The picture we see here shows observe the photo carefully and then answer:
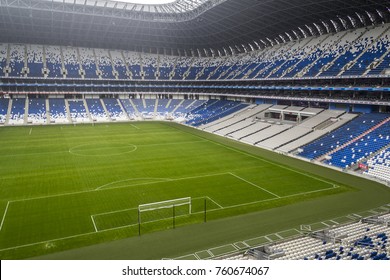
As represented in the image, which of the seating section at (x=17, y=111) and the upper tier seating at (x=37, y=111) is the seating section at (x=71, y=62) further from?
the seating section at (x=17, y=111)

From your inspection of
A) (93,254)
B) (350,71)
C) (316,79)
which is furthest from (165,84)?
(93,254)

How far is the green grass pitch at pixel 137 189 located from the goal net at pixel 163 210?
162 millimetres

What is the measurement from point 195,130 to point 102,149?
25752 mm

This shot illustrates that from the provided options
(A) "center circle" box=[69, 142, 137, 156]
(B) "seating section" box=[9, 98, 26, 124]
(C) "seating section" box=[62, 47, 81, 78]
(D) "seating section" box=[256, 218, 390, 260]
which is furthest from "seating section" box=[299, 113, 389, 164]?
(C) "seating section" box=[62, 47, 81, 78]

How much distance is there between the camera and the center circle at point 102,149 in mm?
43438

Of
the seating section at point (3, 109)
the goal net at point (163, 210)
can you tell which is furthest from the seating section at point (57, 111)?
the goal net at point (163, 210)

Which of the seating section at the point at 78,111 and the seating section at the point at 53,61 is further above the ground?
the seating section at the point at 53,61

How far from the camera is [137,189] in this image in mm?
29359

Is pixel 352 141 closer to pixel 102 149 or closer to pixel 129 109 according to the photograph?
pixel 102 149

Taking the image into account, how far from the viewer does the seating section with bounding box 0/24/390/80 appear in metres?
51.2

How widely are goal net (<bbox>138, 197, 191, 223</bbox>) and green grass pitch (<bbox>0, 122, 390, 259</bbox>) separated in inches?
6.4

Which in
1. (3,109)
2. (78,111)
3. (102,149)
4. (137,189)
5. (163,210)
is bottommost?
(163,210)

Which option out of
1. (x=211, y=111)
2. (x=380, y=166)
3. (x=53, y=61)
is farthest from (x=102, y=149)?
(x=53, y=61)

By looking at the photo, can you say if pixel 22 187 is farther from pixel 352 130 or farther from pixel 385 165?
pixel 352 130
